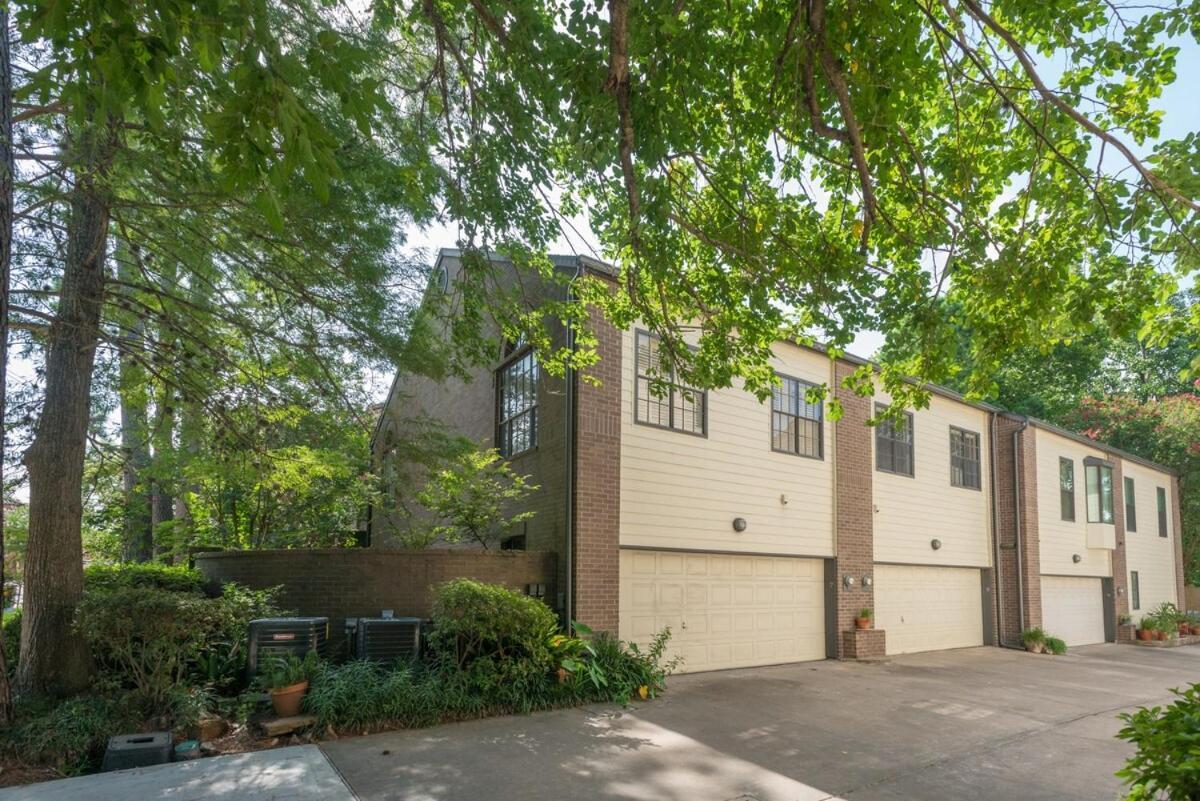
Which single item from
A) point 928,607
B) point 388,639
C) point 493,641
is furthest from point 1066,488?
point 388,639

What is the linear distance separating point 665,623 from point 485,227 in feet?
20.9

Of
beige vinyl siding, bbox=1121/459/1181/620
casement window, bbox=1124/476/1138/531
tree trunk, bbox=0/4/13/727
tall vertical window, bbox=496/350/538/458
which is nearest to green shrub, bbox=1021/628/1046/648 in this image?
beige vinyl siding, bbox=1121/459/1181/620

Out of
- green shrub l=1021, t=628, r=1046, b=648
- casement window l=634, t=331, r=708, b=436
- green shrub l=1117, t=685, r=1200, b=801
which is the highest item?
casement window l=634, t=331, r=708, b=436

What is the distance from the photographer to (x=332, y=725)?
7270 millimetres

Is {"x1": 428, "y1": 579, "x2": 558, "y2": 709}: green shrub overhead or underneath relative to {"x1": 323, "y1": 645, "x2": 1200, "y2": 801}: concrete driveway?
overhead

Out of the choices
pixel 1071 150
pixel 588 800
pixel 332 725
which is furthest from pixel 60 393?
pixel 1071 150

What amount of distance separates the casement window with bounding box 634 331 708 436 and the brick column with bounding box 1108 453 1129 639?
15784 millimetres

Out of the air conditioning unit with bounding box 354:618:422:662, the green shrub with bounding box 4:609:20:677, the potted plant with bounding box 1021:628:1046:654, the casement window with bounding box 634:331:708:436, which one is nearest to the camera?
the green shrub with bounding box 4:609:20:677

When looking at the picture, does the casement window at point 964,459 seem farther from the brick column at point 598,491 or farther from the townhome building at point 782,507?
the brick column at point 598,491

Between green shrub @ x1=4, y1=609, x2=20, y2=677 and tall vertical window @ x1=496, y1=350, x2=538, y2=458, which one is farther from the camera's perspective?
tall vertical window @ x1=496, y1=350, x2=538, y2=458

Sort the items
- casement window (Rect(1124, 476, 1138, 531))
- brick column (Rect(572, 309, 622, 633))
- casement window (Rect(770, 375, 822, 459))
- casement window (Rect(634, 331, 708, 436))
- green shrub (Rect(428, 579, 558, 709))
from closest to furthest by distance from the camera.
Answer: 1. green shrub (Rect(428, 579, 558, 709))
2. brick column (Rect(572, 309, 622, 633))
3. casement window (Rect(634, 331, 708, 436))
4. casement window (Rect(770, 375, 822, 459))
5. casement window (Rect(1124, 476, 1138, 531))

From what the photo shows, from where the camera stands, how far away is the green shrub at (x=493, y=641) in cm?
844

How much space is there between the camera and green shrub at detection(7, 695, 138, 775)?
6387 millimetres

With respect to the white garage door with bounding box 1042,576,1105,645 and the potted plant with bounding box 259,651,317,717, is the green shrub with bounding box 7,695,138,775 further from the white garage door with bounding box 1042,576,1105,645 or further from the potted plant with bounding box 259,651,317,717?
the white garage door with bounding box 1042,576,1105,645
